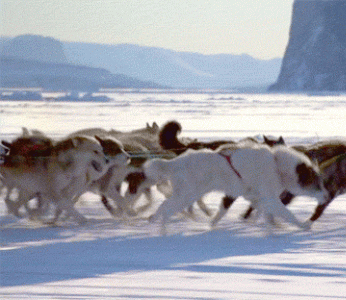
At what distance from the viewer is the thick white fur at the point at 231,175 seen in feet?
19.6

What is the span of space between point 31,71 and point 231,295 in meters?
64.6

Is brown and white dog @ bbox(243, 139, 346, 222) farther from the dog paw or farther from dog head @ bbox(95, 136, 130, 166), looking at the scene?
dog head @ bbox(95, 136, 130, 166)

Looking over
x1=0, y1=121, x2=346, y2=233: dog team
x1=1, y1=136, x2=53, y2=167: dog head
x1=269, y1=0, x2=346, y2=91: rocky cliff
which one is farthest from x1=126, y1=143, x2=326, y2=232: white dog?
x1=269, y1=0, x2=346, y2=91: rocky cliff

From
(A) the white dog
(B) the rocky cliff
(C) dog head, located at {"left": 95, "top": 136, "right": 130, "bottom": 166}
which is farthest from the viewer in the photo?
(B) the rocky cliff

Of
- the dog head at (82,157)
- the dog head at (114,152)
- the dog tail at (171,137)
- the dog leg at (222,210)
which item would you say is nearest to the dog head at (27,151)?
the dog head at (82,157)

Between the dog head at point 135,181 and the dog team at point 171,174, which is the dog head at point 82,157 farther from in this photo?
the dog head at point 135,181

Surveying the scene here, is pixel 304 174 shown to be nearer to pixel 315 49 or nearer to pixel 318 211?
pixel 318 211

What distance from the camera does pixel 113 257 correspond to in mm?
5062

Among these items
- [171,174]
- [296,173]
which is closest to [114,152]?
[171,174]

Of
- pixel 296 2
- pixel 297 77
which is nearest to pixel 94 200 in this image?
pixel 297 77

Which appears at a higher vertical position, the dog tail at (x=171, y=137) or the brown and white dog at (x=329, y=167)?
the dog tail at (x=171, y=137)

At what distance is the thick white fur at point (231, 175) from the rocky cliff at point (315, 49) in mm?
80065

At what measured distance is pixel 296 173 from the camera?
6262 millimetres

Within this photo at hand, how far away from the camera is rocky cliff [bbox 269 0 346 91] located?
87.8 m
